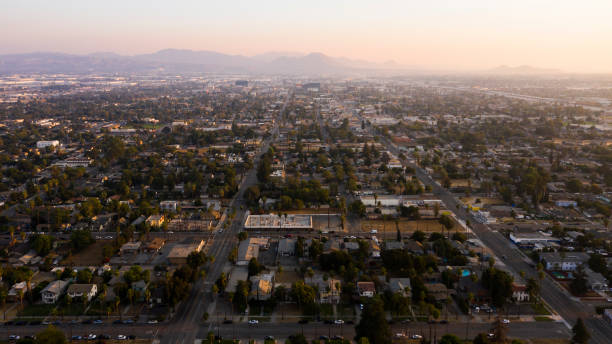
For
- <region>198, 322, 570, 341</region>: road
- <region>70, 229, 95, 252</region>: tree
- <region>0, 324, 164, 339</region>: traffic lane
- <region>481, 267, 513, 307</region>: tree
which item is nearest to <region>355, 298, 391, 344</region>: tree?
<region>198, 322, 570, 341</region>: road

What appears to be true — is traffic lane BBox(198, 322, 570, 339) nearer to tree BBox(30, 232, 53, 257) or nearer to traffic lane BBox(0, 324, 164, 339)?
traffic lane BBox(0, 324, 164, 339)

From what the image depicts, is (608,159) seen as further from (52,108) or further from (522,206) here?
(52,108)

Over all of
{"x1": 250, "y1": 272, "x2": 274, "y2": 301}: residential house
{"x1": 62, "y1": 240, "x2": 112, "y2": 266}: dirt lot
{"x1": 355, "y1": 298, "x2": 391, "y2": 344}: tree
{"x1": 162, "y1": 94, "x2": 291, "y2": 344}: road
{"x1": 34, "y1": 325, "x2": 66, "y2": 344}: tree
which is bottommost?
{"x1": 62, "y1": 240, "x2": 112, "y2": 266}: dirt lot

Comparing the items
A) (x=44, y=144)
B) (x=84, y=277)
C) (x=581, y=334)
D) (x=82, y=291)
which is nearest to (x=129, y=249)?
(x=84, y=277)

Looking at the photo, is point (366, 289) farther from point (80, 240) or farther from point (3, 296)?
point (80, 240)

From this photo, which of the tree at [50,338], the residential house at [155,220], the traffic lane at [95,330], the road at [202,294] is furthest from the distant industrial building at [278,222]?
the tree at [50,338]

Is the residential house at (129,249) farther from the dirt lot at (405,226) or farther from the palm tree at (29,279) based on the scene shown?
the dirt lot at (405,226)
